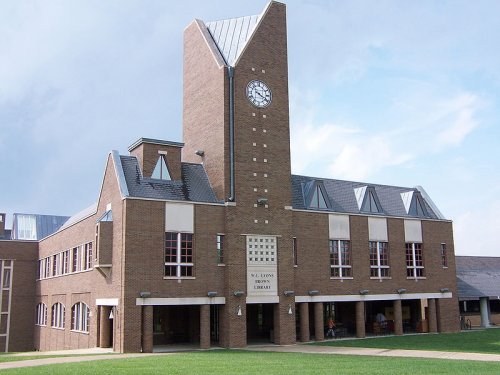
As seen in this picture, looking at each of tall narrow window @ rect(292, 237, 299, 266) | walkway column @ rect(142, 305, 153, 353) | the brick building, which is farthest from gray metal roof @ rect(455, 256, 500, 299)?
walkway column @ rect(142, 305, 153, 353)

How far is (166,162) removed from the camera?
104ft

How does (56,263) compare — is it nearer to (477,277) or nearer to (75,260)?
(75,260)

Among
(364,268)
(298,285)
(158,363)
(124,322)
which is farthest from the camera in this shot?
(364,268)

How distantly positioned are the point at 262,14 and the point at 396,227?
52.6 feet

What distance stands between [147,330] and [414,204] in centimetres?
2183

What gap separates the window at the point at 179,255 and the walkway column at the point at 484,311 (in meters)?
27.0

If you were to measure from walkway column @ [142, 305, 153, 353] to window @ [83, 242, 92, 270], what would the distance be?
7547 millimetres

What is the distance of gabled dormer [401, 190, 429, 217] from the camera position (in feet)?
136

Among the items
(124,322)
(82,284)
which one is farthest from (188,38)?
(124,322)

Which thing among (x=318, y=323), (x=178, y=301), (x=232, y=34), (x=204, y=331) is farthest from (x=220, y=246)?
(x=232, y=34)

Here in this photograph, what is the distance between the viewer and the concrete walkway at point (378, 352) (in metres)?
23.6

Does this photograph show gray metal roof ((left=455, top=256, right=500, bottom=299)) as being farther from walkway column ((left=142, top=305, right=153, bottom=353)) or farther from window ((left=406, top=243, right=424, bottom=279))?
walkway column ((left=142, top=305, right=153, bottom=353))

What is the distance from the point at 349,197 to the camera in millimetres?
39219

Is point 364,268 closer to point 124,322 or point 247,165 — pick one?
point 247,165
